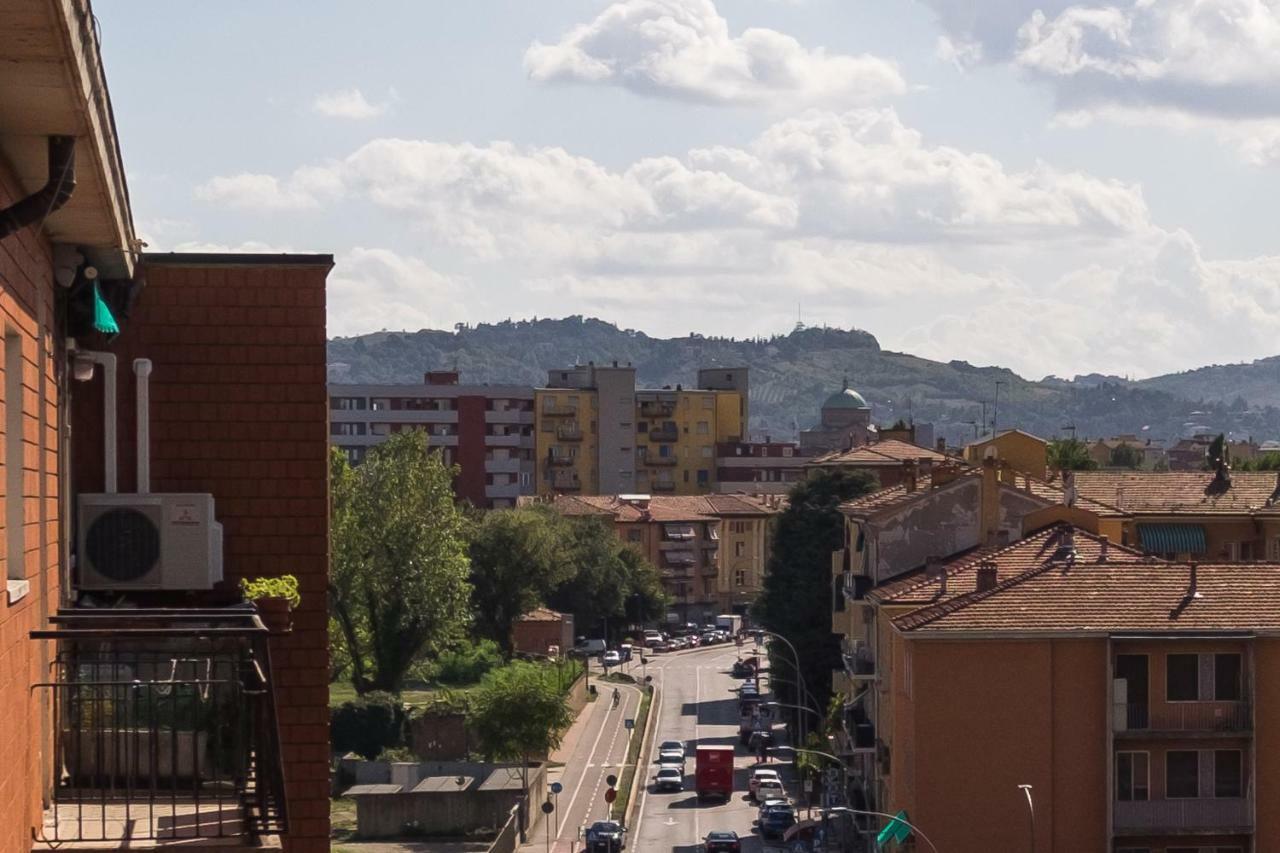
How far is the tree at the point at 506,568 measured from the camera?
9156cm

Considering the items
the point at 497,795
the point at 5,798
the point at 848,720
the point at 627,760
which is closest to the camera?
the point at 5,798

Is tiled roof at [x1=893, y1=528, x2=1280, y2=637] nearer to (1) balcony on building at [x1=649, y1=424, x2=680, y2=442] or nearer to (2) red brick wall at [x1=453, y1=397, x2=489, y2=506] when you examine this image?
(2) red brick wall at [x1=453, y1=397, x2=489, y2=506]

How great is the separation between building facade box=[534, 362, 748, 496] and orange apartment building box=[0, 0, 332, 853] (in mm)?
120198

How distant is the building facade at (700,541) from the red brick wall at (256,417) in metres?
106

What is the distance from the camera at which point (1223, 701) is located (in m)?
37.7

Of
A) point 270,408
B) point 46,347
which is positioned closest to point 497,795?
point 270,408

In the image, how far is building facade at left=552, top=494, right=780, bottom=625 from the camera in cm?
12688

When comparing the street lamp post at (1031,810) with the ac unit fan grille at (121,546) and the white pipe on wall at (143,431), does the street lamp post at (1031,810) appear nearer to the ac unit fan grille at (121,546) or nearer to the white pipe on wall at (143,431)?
the white pipe on wall at (143,431)

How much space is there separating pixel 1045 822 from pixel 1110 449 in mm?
132383

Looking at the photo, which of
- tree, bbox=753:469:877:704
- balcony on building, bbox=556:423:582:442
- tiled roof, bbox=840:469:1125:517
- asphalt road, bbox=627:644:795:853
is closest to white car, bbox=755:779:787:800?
asphalt road, bbox=627:644:795:853

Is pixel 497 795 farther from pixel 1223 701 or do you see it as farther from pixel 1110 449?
pixel 1110 449

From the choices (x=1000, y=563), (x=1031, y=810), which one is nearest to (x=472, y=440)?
(x=1000, y=563)

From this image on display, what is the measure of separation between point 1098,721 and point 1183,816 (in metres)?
2.12

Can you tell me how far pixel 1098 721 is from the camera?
37.4 metres
